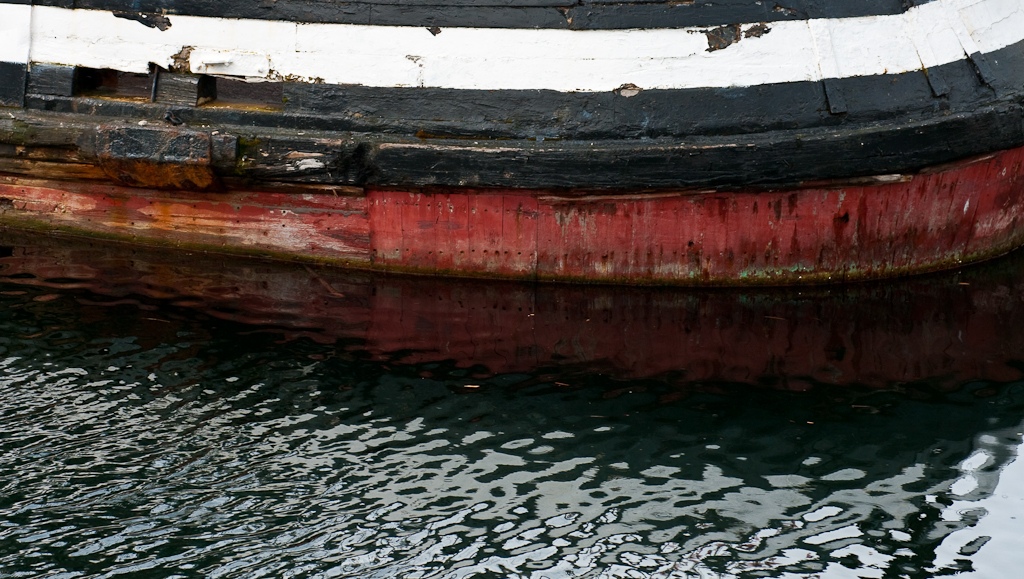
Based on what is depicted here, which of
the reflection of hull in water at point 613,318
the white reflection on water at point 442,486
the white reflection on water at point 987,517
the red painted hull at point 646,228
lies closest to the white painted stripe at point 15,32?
the red painted hull at point 646,228

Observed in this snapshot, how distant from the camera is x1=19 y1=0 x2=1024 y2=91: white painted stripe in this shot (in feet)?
20.1

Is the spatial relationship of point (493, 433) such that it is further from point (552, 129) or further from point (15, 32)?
point (15, 32)

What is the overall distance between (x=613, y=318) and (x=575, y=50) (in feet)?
5.09

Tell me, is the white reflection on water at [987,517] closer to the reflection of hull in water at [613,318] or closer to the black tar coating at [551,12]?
the reflection of hull in water at [613,318]

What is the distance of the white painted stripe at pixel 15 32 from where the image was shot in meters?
6.84

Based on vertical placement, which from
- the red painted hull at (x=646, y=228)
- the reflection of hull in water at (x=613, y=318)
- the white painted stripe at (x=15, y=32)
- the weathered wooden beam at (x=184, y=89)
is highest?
the white painted stripe at (x=15, y=32)

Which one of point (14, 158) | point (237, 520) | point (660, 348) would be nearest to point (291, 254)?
point (14, 158)

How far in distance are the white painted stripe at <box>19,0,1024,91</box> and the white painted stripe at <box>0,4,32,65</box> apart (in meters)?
0.57

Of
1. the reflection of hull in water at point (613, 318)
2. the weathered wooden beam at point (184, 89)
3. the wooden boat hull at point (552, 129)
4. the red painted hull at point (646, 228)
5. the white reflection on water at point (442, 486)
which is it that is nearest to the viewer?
the white reflection on water at point (442, 486)

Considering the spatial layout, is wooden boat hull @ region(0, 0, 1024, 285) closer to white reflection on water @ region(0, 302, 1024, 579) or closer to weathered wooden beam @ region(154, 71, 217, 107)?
weathered wooden beam @ region(154, 71, 217, 107)

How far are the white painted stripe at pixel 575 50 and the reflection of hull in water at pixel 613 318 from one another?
1.23m

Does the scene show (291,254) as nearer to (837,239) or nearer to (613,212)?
(613,212)

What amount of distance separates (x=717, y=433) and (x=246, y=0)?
12.6 ft

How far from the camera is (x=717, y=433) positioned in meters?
4.87
